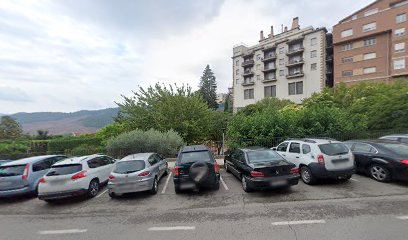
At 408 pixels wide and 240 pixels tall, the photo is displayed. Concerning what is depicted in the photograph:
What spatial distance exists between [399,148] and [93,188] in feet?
35.6

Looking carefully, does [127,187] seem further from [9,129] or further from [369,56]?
[9,129]

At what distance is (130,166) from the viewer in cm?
679

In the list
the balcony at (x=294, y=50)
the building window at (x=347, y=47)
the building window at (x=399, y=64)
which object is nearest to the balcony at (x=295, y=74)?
the balcony at (x=294, y=50)

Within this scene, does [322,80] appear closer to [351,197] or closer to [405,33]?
[405,33]

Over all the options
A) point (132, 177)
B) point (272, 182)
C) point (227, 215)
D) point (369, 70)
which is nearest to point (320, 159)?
point (272, 182)

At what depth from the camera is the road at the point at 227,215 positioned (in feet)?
13.3

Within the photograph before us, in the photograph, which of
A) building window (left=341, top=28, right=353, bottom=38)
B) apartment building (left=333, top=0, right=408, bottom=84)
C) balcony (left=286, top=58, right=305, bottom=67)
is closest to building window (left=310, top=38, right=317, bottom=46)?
apartment building (left=333, top=0, right=408, bottom=84)

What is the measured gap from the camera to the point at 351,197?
18.8 feet

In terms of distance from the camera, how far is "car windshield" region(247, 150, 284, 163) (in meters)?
6.60

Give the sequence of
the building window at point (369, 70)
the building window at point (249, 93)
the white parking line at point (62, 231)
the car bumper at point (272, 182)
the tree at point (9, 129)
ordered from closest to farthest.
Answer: the white parking line at point (62, 231), the car bumper at point (272, 182), the building window at point (369, 70), the tree at point (9, 129), the building window at point (249, 93)

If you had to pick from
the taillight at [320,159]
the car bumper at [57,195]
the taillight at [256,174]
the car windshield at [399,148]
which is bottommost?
the car bumper at [57,195]

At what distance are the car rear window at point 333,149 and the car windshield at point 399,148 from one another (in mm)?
1584

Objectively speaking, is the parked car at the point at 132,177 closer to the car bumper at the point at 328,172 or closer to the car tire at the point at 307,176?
the car tire at the point at 307,176

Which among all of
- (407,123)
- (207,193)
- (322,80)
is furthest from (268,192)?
(322,80)
